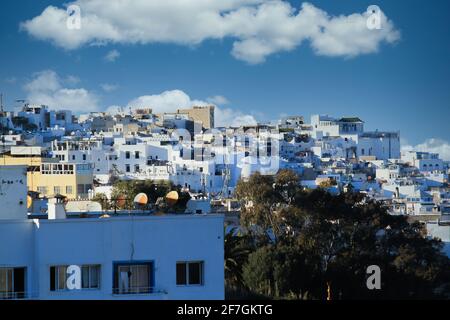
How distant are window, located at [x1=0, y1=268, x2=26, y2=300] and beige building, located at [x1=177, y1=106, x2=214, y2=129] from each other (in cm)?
3444

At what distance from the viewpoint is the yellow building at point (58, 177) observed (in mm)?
22922

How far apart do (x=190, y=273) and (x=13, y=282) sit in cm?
98

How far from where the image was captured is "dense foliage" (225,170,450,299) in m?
12.5

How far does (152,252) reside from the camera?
21.3ft

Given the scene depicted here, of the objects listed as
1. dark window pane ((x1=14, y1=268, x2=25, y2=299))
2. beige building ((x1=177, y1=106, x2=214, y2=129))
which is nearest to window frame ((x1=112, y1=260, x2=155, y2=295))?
dark window pane ((x1=14, y1=268, x2=25, y2=299))

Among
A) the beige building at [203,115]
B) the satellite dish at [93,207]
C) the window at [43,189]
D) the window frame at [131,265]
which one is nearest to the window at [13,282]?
the window frame at [131,265]

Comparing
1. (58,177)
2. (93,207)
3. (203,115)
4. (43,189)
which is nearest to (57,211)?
(93,207)

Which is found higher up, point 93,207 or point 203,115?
point 203,115

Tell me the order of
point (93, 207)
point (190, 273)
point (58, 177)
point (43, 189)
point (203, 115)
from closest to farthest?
1. point (190, 273)
2. point (93, 207)
3. point (43, 189)
4. point (58, 177)
5. point (203, 115)

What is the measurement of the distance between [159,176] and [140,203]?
60.9 feet

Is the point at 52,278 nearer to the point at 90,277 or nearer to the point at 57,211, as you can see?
the point at 90,277

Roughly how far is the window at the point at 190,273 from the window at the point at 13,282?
0.85 metres

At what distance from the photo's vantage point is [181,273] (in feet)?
21.9
